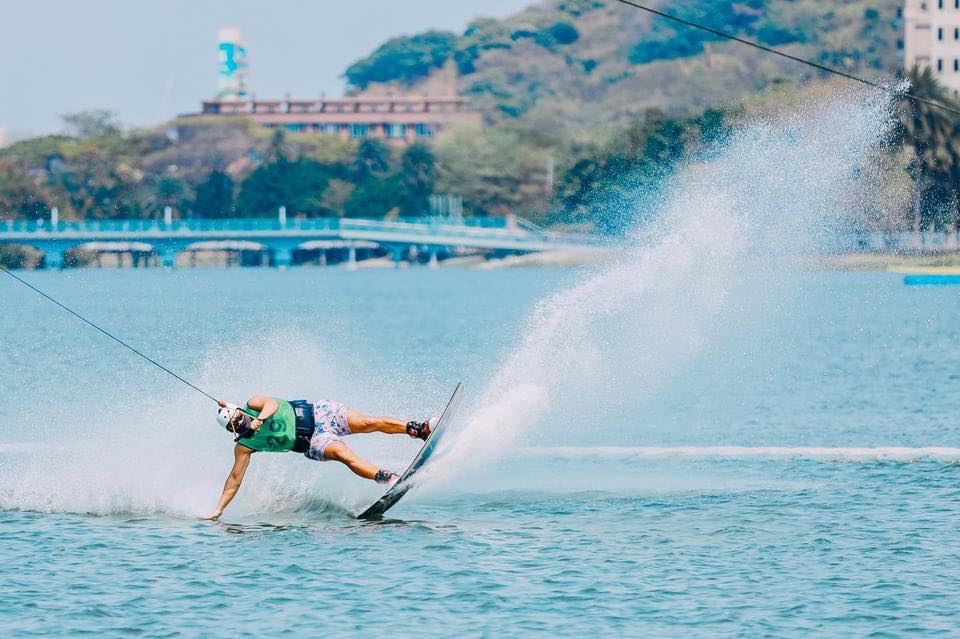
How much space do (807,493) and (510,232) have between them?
12364 cm

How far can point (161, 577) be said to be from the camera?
680 inches

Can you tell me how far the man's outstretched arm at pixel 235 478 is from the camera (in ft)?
64.2

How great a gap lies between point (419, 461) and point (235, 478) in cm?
227

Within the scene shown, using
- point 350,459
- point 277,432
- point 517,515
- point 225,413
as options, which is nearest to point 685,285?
point 517,515

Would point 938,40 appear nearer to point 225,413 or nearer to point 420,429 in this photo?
point 420,429

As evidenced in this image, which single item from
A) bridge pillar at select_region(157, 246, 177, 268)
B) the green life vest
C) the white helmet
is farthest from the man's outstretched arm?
bridge pillar at select_region(157, 246, 177, 268)

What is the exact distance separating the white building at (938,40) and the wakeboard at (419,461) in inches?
5720

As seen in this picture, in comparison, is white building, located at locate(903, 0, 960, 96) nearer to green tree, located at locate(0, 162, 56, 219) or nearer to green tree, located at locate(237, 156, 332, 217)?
green tree, located at locate(237, 156, 332, 217)

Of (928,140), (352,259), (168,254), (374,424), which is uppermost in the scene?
(928,140)

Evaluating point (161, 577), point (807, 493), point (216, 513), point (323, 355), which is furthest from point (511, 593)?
point (323, 355)

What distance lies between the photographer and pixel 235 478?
1984cm

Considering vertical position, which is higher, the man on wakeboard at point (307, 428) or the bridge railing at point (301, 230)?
the bridge railing at point (301, 230)

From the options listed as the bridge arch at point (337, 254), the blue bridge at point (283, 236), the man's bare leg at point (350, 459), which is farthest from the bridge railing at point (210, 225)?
the man's bare leg at point (350, 459)

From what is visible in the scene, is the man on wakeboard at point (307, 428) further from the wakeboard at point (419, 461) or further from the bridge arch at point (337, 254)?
the bridge arch at point (337, 254)
